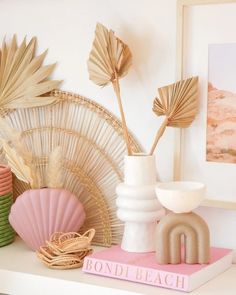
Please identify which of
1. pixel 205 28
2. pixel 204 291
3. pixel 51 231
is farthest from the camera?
pixel 51 231

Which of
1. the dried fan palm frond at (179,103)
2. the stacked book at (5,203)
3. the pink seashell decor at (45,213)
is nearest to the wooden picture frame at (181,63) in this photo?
the dried fan palm frond at (179,103)

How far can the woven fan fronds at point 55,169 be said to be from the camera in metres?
1.41

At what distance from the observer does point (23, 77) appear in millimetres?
1528

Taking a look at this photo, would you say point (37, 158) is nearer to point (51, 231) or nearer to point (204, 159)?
point (51, 231)

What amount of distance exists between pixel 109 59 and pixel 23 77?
0.82 feet

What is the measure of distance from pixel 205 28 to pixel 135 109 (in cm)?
22

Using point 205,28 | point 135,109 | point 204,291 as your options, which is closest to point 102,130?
point 135,109

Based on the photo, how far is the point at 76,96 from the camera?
148cm

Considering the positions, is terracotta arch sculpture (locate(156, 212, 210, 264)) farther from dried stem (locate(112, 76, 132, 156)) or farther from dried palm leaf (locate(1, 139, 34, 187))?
dried palm leaf (locate(1, 139, 34, 187))

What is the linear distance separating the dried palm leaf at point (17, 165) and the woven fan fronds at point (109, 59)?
0.22 m

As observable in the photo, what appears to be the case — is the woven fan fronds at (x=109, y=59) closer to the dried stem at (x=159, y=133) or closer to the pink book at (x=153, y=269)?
the dried stem at (x=159, y=133)

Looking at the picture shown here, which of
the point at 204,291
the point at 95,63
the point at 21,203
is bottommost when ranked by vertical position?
the point at 204,291

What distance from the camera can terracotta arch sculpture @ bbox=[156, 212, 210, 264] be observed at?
1215mm

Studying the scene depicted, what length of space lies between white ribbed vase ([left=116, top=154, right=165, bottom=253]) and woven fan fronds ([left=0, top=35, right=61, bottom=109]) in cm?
29
